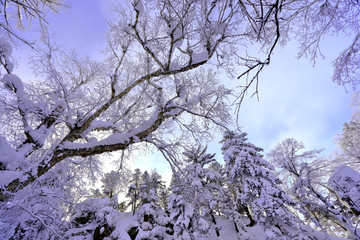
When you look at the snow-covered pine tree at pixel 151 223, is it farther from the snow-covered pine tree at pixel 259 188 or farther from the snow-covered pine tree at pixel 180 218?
the snow-covered pine tree at pixel 259 188

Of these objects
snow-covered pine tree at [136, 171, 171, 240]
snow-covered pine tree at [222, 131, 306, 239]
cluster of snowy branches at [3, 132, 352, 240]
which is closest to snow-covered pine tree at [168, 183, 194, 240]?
cluster of snowy branches at [3, 132, 352, 240]

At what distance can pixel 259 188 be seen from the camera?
11555mm

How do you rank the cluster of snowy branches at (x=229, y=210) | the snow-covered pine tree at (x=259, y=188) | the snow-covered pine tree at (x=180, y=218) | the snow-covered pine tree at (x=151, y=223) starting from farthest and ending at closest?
the snow-covered pine tree at (x=151, y=223) → the snow-covered pine tree at (x=180, y=218) → the snow-covered pine tree at (x=259, y=188) → the cluster of snowy branches at (x=229, y=210)

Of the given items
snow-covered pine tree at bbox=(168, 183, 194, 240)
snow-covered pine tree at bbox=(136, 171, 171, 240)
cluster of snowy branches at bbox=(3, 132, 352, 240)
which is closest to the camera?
cluster of snowy branches at bbox=(3, 132, 352, 240)

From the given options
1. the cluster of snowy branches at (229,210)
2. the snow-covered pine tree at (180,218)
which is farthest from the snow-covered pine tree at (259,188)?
the snow-covered pine tree at (180,218)

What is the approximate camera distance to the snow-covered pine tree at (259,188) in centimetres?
A: 973

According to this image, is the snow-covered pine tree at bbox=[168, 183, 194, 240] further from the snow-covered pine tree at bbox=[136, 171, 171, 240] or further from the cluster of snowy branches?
the snow-covered pine tree at bbox=[136, 171, 171, 240]

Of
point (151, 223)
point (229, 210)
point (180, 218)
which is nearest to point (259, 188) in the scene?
point (180, 218)

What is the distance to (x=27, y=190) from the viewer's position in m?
3.62

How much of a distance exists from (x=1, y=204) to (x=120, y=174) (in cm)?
406

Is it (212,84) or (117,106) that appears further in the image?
(212,84)

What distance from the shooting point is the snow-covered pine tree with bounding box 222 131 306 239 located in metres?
9.73

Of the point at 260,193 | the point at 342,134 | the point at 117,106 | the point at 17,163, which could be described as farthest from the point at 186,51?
the point at 342,134

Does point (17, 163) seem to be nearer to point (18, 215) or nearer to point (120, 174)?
point (18, 215)
